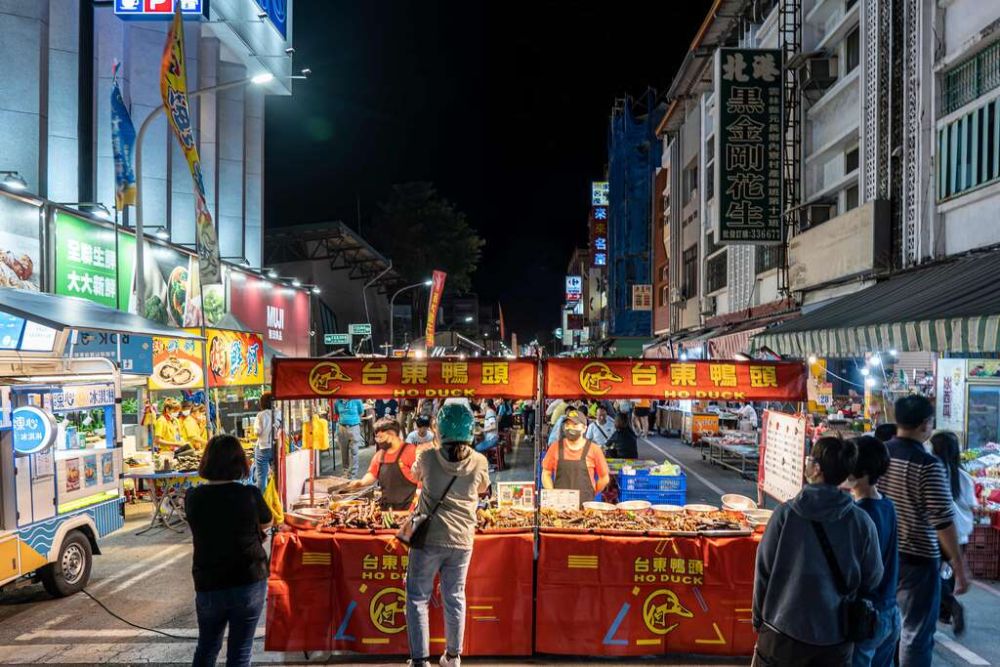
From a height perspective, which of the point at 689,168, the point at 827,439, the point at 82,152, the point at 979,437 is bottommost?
the point at 979,437

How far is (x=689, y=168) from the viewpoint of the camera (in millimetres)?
31016

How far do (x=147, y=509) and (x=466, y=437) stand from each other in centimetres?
1038

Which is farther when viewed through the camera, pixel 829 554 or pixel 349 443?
pixel 349 443

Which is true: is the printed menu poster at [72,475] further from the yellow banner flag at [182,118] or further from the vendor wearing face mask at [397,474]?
the yellow banner flag at [182,118]

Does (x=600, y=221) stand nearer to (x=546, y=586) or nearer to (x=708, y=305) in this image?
(x=708, y=305)

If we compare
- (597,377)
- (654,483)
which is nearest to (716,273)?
(654,483)

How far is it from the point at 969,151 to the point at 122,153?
1511 centimetres

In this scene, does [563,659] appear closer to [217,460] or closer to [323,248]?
[217,460]

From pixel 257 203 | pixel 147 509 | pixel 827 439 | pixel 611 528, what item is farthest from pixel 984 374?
pixel 257 203

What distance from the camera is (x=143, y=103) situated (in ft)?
62.2

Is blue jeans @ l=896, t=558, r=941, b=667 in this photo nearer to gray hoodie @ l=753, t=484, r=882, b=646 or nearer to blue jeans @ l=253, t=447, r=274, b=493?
gray hoodie @ l=753, t=484, r=882, b=646

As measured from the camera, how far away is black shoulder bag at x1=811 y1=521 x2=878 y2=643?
3.47 meters

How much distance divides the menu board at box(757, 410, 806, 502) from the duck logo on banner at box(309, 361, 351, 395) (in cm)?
422

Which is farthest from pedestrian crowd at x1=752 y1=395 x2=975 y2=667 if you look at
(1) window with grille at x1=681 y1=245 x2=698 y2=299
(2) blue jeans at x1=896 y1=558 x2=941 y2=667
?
(1) window with grille at x1=681 y1=245 x2=698 y2=299
